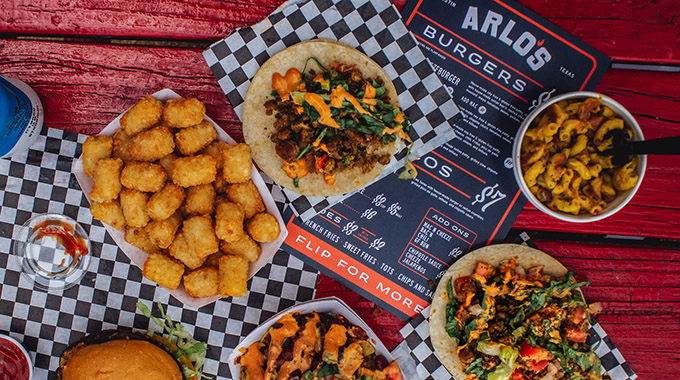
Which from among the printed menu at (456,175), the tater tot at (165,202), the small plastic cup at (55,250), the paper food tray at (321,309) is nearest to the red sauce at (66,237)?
the small plastic cup at (55,250)

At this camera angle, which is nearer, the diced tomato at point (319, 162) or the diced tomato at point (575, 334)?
the diced tomato at point (319, 162)

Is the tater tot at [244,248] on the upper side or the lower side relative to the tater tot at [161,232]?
upper

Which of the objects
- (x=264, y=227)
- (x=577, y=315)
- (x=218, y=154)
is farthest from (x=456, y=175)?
(x=218, y=154)

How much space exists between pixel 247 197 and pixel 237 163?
0.73 ft

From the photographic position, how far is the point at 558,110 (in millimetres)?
2246

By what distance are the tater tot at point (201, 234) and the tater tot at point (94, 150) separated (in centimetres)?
61

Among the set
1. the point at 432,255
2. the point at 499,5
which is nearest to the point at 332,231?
the point at 432,255

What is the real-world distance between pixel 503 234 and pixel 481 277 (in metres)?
0.32

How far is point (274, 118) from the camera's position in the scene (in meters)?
2.44

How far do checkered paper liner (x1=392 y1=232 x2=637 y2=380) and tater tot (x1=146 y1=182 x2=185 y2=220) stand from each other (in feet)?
5.31

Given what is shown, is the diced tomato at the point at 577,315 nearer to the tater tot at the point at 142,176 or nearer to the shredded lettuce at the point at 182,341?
the shredded lettuce at the point at 182,341

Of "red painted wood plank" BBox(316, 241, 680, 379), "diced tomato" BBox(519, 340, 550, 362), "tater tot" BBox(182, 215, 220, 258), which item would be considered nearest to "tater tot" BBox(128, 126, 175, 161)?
"tater tot" BBox(182, 215, 220, 258)

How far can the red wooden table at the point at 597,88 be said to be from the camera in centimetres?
255

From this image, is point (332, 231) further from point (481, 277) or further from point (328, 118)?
point (481, 277)
